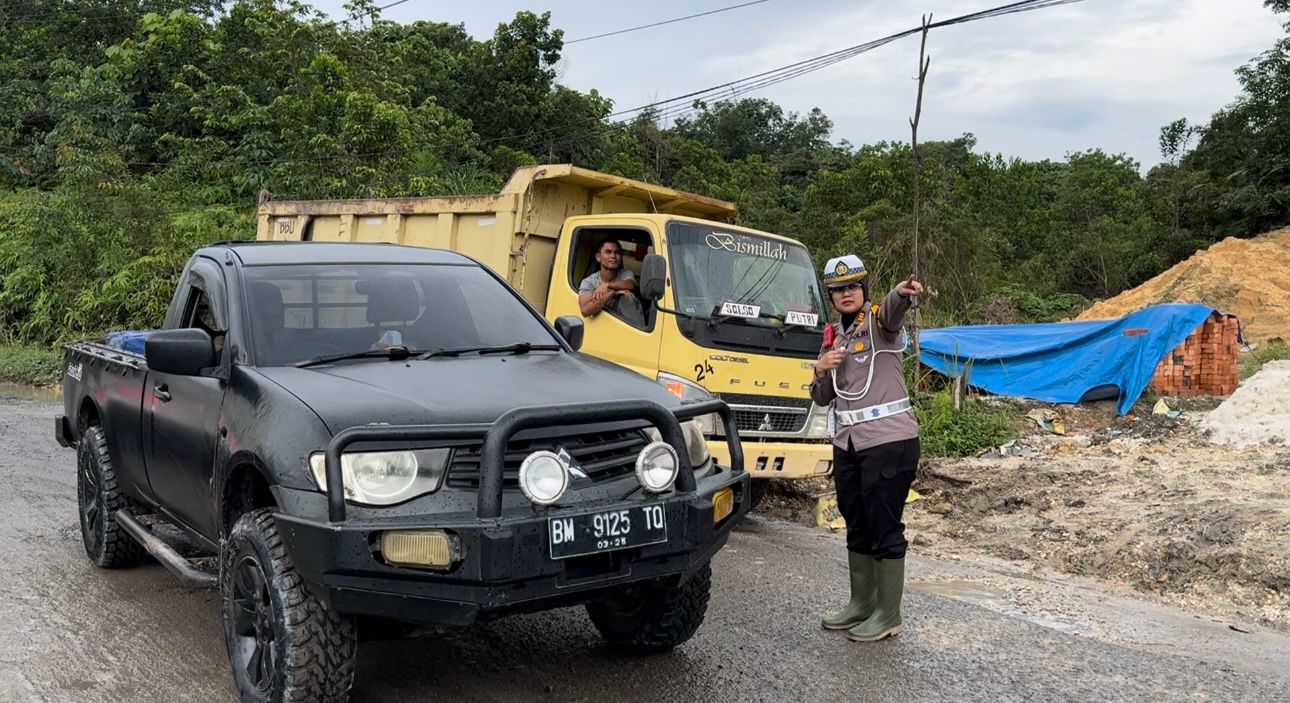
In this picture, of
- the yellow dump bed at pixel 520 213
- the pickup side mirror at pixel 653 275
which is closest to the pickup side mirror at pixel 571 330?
the pickup side mirror at pixel 653 275

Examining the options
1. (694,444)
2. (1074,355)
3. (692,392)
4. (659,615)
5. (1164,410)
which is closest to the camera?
(694,444)

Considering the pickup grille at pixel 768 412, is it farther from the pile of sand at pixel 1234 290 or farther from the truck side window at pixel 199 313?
the pile of sand at pixel 1234 290

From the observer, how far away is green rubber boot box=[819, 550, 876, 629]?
5090 millimetres

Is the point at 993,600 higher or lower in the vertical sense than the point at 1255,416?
lower

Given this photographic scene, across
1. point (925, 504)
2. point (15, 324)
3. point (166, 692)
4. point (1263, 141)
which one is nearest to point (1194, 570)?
point (925, 504)

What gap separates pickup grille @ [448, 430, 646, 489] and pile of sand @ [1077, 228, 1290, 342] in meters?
18.9

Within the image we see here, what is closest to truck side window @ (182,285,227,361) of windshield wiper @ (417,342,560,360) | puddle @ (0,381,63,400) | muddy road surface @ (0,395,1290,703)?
windshield wiper @ (417,342,560,360)

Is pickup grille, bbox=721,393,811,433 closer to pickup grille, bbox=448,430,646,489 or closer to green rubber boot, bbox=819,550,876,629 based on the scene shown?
green rubber boot, bbox=819,550,876,629

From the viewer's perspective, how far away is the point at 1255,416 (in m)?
11.2

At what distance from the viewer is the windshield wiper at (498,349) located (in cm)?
437

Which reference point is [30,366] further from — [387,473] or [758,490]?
[387,473]

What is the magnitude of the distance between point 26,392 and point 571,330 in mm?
14249

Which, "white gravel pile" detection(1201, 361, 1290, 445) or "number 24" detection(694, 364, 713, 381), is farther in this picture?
"white gravel pile" detection(1201, 361, 1290, 445)

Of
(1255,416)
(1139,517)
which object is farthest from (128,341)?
(1255,416)
